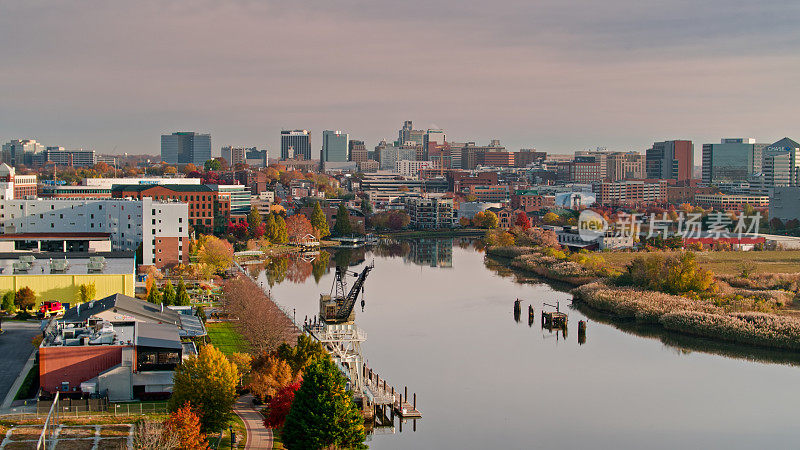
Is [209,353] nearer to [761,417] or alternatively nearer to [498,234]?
[761,417]

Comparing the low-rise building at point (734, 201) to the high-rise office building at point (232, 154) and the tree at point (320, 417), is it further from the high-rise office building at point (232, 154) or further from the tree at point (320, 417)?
the high-rise office building at point (232, 154)

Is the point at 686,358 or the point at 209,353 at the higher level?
the point at 209,353

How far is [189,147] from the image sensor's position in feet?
329

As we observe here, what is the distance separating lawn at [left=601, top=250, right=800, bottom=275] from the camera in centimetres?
2314

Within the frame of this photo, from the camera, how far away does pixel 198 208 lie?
31609mm

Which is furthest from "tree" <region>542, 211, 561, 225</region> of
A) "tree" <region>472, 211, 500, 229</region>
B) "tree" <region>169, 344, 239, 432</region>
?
"tree" <region>169, 344, 239, 432</region>

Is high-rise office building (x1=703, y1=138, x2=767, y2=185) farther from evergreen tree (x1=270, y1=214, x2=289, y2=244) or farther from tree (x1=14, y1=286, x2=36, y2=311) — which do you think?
tree (x1=14, y1=286, x2=36, y2=311)

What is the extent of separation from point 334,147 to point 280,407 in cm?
9731

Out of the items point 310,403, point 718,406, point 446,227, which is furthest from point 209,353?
point 446,227

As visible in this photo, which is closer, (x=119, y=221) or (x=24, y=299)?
(x=24, y=299)

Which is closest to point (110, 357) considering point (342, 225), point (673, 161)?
point (342, 225)

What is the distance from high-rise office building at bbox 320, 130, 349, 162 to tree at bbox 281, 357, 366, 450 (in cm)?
9692

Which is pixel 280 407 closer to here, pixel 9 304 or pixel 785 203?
pixel 9 304

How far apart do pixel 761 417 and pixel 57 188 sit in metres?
32.4
